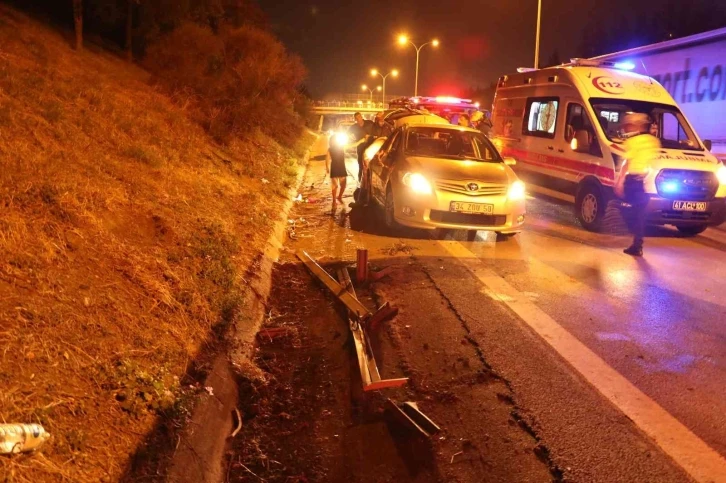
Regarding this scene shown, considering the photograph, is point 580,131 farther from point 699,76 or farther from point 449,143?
point 699,76

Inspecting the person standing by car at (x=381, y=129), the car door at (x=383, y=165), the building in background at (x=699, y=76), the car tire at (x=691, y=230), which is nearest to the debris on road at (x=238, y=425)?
the car door at (x=383, y=165)

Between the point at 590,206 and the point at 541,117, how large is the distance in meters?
2.82

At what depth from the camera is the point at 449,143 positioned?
1004cm

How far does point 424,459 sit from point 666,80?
1692 centimetres

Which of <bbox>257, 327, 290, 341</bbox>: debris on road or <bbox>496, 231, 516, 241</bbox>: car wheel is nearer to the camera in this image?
<bbox>257, 327, 290, 341</bbox>: debris on road

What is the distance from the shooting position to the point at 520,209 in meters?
8.70

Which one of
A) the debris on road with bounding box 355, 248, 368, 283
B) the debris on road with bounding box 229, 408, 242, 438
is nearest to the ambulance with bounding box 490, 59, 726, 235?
the debris on road with bounding box 355, 248, 368, 283

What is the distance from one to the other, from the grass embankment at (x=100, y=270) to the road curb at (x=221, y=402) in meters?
0.13

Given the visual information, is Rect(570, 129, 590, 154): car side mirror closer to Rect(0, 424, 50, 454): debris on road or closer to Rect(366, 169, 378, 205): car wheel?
Rect(366, 169, 378, 205): car wheel

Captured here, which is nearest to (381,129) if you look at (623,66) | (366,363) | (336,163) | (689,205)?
(336,163)

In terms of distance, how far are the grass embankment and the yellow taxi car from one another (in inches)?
78.2

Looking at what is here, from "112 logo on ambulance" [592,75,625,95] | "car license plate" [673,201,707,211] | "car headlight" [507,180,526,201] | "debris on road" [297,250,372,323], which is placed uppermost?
"112 logo on ambulance" [592,75,625,95]

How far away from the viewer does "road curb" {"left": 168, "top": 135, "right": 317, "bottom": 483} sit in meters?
3.33

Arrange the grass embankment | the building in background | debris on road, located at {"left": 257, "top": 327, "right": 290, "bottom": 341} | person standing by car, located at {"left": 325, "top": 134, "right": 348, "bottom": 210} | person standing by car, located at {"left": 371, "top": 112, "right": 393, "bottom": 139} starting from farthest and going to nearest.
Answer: the building in background < person standing by car, located at {"left": 371, "top": 112, "right": 393, "bottom": 139} < person standing by car, located at {"left": 325, "top": 134, "right": 348, "bottom": 210} < debris on road, located at {"left": 257, "top": 327, "right": 290, "bottom": 341} < the grass embankment
